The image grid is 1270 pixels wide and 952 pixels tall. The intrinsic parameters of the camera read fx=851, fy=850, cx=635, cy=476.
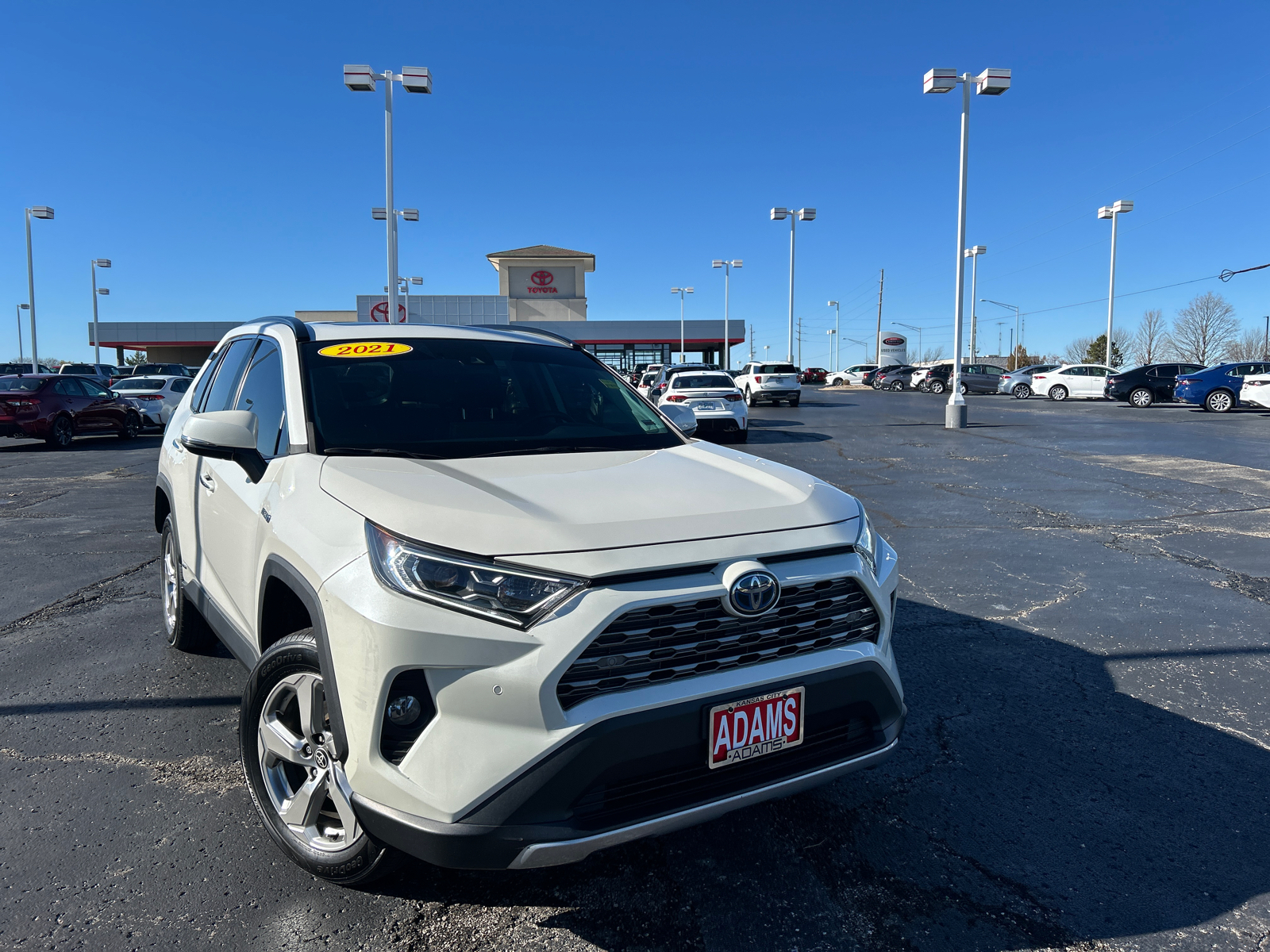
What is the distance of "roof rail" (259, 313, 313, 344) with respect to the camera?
11.6 ft

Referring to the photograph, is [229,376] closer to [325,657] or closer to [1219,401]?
[325,657]

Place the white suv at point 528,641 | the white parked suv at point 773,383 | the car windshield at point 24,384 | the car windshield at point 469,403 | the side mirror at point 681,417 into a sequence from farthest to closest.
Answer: the white parked suv at point 773,383, the car windshield at point 24,384, the side mirror at point 681,417, the car windshield at point 469,403, the white suv at point 528,641

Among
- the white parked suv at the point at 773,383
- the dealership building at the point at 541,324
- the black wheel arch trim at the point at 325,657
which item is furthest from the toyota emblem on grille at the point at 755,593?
the dealership building at the point at 541,324

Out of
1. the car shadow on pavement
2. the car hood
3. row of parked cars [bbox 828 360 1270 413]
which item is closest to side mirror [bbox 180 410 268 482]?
the car hood

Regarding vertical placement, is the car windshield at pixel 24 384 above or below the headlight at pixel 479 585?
above

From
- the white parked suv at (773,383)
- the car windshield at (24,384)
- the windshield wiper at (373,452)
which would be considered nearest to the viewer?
the windshield wiper at (373,452)

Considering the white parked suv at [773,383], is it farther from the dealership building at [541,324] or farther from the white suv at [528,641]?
the white suv at [528,641]

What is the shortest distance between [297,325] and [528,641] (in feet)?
7.44

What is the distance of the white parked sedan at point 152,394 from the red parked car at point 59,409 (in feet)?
3.46

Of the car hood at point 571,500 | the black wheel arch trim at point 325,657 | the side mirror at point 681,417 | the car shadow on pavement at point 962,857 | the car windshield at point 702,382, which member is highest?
the car windshield at point 702,382

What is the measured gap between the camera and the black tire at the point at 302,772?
7.88 ft

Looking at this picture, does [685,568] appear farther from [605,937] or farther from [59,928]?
[59,928]

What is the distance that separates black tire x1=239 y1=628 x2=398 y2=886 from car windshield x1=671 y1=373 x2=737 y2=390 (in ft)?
53.6

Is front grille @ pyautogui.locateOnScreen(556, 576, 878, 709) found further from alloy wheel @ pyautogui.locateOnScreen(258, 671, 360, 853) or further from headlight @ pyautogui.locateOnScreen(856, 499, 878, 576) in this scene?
alloy wheel @ pyautogui.locateOnScreen(258, 671, 360, 853)
